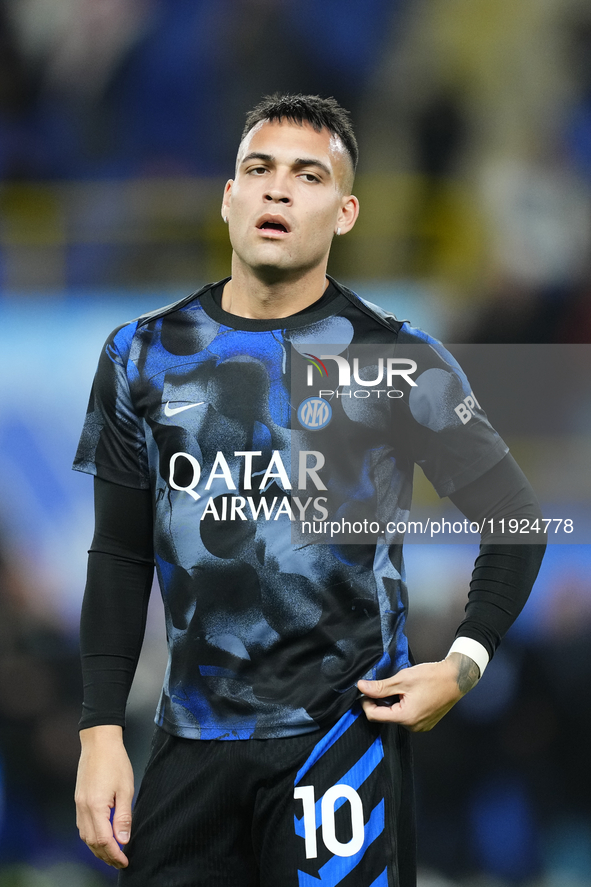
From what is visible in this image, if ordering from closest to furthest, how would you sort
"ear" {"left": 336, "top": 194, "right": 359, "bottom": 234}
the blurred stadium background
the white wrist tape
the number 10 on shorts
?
the number 10 on shorts < the white wrist tape < "ear" {"left": 336, "top": 194, "right": 359, "bottom": 234} < the blurred stadium background

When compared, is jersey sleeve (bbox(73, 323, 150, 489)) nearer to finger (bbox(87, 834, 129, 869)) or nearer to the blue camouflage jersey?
the blue camouflage jersey

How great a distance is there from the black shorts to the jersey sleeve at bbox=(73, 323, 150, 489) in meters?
0.39

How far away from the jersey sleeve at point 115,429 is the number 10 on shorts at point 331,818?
0.49 metres

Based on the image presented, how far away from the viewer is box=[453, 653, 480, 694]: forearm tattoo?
124 centimetres

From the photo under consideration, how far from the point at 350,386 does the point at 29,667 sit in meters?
1.20

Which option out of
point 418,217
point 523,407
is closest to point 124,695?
point 523,407

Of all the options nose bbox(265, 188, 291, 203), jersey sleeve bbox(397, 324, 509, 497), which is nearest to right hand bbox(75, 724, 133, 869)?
jersey sleeve bbox(397, 324, 509, 497)

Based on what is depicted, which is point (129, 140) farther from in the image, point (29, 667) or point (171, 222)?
point (29, 667)

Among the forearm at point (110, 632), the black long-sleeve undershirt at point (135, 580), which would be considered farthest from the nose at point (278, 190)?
the forearm at point (110, 632)

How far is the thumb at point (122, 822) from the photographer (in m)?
1.22

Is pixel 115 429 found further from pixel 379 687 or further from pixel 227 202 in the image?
pixel 379 687

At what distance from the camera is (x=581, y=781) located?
79.9 inches

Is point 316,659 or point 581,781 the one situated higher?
point 316,659

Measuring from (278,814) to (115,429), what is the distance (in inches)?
23.0
